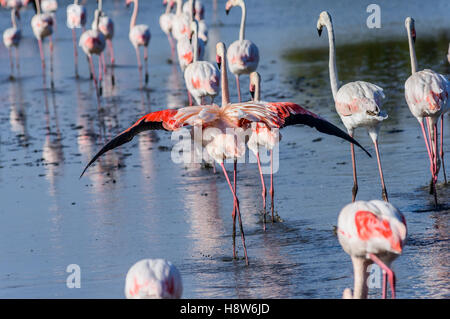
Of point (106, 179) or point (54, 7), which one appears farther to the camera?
point (54, 7)

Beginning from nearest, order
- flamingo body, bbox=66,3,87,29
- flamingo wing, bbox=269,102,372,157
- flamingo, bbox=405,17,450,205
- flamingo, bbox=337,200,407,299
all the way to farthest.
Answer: flamingo, bbox=337,200,407,299 < flamingo wing, bbox=269,102,372,157 < flamingo, bbox=405,17,450,205 < flamingo body, bbox=66,3,87,29

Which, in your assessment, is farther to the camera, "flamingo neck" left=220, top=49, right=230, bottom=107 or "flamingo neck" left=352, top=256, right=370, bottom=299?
"flamingo neck" left=220, top=49, right=230, bottom=107

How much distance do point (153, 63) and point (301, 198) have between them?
10.7 metres

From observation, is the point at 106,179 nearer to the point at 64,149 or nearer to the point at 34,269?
the point at 64,149

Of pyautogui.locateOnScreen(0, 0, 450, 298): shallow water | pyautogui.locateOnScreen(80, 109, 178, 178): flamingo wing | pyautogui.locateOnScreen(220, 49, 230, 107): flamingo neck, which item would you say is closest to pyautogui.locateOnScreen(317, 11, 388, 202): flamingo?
pyautogui.locateOnScreen(0, 0, 450, 298): shallow water

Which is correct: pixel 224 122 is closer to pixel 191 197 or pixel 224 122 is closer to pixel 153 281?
pixel 191 197

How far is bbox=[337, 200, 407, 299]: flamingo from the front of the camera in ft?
14.8

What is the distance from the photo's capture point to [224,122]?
21.3ft

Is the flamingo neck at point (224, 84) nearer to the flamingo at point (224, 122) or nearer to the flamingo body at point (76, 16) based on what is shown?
the flamingo at point (224, 122)

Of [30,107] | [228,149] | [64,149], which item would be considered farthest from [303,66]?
[228,149]

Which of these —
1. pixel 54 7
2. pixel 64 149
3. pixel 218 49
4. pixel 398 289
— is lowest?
pixel 398 289

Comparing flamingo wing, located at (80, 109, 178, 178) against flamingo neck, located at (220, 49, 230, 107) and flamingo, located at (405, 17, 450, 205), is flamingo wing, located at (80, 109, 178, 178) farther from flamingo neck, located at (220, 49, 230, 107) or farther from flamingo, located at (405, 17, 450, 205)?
flamingo, located at (405, 17, 450, 205)

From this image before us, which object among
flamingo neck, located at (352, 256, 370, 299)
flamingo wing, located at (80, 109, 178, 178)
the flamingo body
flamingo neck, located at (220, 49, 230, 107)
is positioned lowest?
flamingo neck, located at (352, 256, 370, 299)

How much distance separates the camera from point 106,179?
9.48 meters
